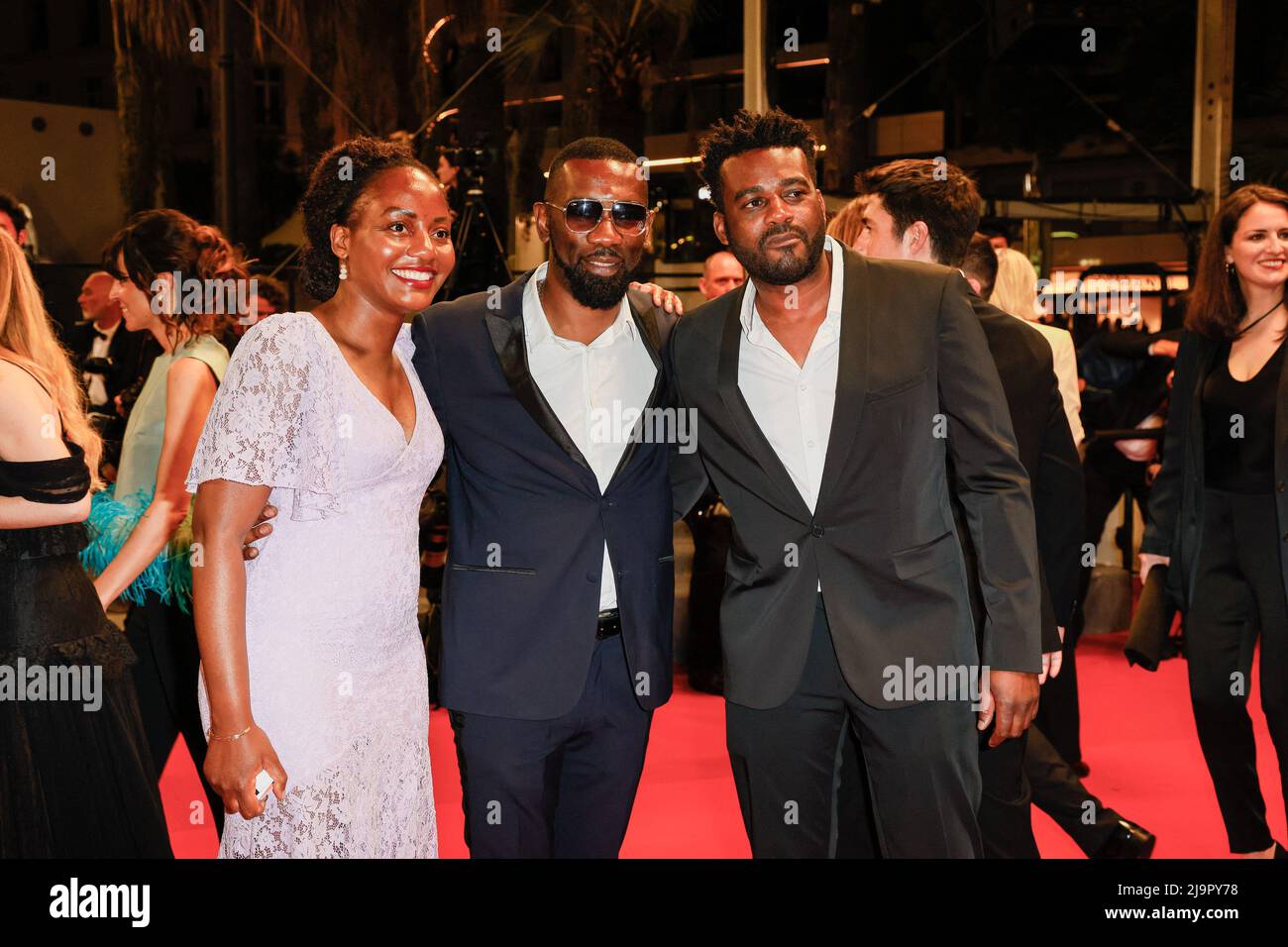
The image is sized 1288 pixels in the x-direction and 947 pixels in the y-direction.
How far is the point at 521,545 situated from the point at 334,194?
72 cm

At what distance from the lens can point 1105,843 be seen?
10.2 feet

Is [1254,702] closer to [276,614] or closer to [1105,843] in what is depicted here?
[1105,843]

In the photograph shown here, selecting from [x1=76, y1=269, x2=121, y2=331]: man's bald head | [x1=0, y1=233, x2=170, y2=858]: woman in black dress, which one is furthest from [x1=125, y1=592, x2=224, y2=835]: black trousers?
[x1=76, y1=269, x2=121, y2=331]: man's bald head

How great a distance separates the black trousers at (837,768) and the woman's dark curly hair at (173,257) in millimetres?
1665

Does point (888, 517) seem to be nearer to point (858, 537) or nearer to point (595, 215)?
point (858, 537)

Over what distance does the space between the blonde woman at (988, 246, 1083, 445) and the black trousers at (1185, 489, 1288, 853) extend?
736 millimetres

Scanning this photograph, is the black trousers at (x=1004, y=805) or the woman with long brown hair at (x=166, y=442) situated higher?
the woman with long brown hair at (x=166, y=442)

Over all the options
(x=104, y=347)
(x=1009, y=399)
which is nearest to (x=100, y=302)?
(x=104, y=347)

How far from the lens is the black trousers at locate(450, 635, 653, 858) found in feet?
7.55

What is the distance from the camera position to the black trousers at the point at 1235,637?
308 centimetres

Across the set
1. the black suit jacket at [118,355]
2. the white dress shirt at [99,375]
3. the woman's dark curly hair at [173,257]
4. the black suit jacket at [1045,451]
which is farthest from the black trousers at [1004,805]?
the white dress shirt at [99,375]

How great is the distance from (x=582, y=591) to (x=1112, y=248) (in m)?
8.10

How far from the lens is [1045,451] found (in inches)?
112

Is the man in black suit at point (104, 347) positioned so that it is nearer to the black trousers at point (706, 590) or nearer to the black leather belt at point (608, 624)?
the black trousers at point (706, 590)
